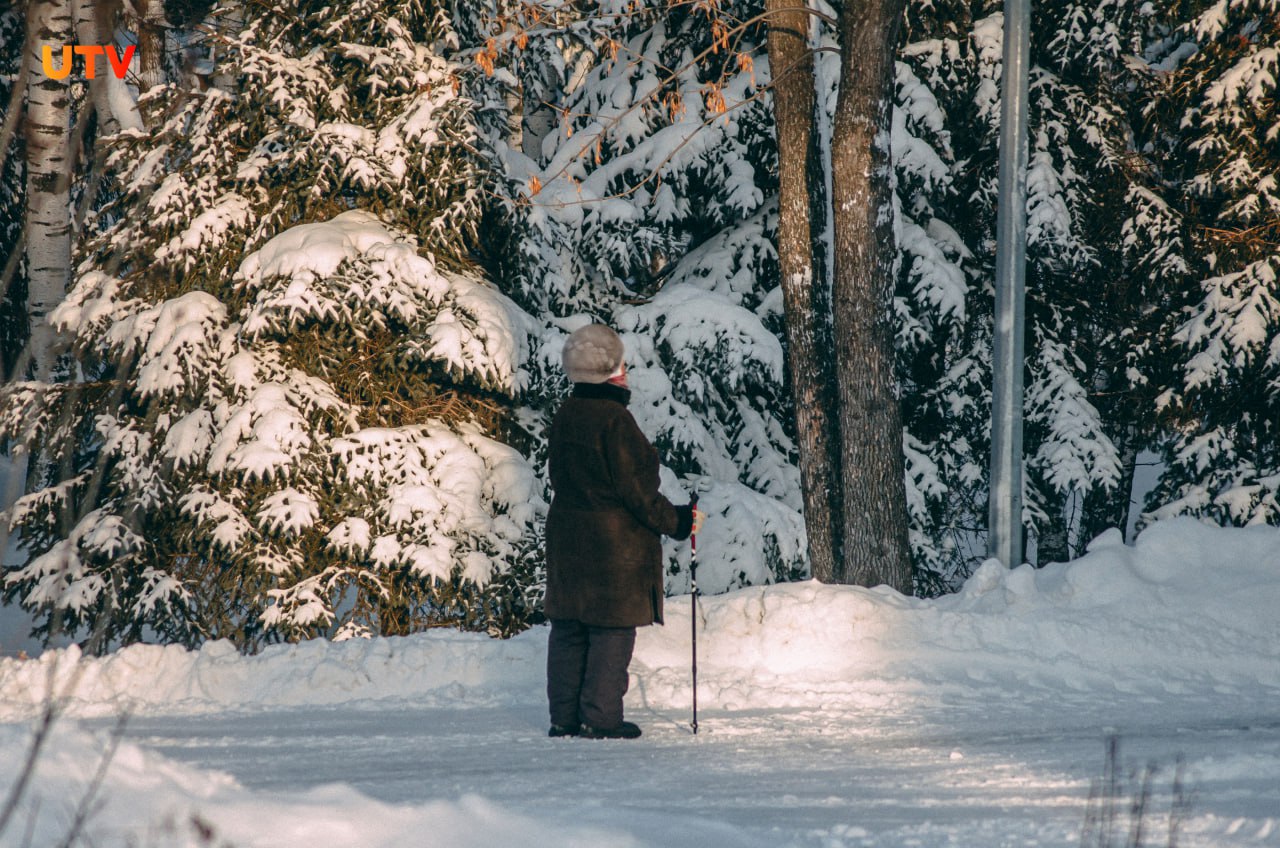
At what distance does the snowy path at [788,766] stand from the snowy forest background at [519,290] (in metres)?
2.74

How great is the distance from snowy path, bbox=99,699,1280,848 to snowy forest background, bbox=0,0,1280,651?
2.74 metres

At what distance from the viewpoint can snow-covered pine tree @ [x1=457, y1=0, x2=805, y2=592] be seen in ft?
35.0

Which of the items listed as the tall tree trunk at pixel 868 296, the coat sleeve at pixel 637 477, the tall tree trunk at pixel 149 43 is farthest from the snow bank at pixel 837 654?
the tall tree trunk at pixel 149 43

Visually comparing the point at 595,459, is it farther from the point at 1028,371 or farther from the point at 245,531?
the point at 1028,371

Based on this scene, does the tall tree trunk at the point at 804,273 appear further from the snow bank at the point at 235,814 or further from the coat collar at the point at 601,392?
the snow bank at the point at 235,814

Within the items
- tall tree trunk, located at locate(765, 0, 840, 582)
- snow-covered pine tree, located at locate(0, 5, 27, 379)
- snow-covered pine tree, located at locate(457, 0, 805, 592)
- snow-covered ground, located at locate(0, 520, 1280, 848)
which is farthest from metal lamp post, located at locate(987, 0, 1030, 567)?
snow-covered pine tree, located at locate(0, 5, 27, 379)

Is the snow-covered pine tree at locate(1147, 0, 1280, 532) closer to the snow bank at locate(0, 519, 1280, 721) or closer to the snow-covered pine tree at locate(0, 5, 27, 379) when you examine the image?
the snow bank at locate(0, 519, 1280, 721)

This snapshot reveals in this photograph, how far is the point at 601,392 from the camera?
18.5 ft

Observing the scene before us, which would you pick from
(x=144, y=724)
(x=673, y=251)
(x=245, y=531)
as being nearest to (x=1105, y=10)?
(x=673, y=251)

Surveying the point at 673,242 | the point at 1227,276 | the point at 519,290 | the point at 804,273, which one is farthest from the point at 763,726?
the point at 1227,276

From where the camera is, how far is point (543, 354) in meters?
10.2

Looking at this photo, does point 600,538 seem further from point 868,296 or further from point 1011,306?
point 868,296

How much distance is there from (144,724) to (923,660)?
419 cm

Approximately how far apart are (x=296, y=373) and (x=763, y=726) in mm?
5227
